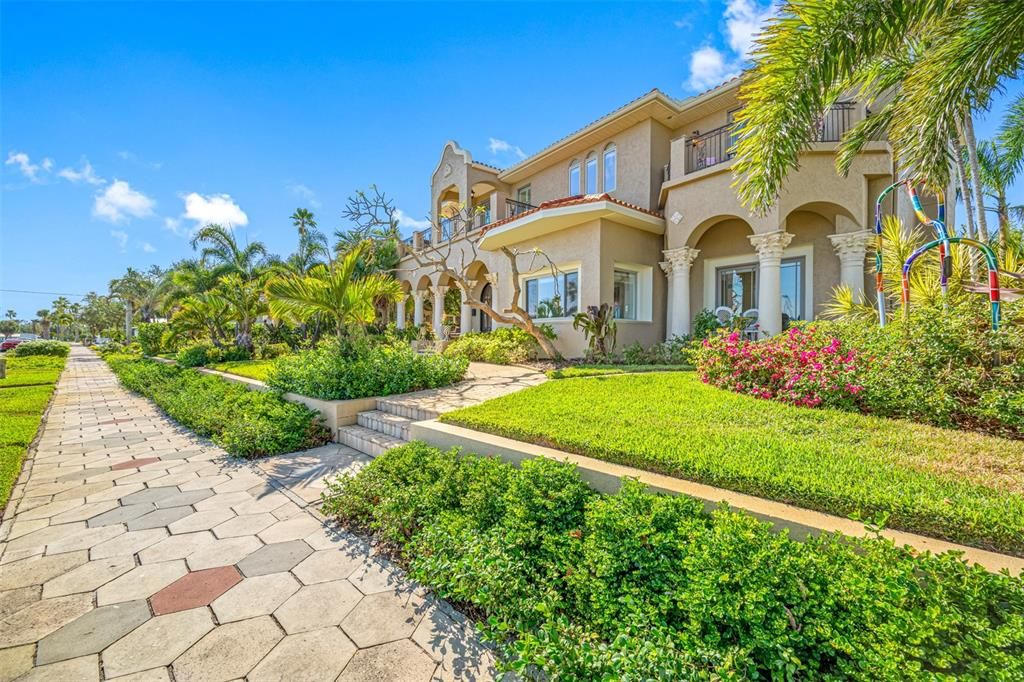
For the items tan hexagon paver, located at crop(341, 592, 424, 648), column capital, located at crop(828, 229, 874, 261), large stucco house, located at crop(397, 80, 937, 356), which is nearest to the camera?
tan hexagon paver, located at crop(341, 592, 424, 648)

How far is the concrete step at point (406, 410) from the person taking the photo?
6.18m

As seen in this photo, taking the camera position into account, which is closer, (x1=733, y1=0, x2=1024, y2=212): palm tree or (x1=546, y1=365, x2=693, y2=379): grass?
(x1=733, y1=0, x2=1024, y2=212): palm tree

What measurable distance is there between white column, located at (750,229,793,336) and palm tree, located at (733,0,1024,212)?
367 cm

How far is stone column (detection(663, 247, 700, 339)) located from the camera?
11.7 metres

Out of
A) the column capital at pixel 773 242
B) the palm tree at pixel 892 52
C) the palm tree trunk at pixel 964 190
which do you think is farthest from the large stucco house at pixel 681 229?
the palm tree at pixel 892 52

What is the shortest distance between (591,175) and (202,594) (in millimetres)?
15356

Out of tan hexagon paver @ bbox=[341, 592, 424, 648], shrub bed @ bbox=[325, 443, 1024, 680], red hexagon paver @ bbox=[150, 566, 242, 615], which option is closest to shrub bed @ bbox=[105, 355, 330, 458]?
red hexagon paver @ bbox=[150, 566, 242, 615]

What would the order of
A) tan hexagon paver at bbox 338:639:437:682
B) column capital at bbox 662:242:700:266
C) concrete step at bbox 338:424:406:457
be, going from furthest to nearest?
1. column capital at bbox 662:242:700:266
2. concrete step at bbox 338:424:406:457
3. tan hexagon paver at bbox 338:639:437:682

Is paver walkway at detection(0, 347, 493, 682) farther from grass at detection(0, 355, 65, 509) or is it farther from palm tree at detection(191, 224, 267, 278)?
palm tree at detection(191, 224, 267, 278)

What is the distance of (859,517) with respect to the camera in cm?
251

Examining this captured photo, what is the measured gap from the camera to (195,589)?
2906 millimetres

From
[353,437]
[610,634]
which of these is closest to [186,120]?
[353,437]

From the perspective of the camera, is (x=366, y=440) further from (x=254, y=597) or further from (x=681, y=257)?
(x=681, y=257)

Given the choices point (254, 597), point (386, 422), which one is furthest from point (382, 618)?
point (386, 422)
